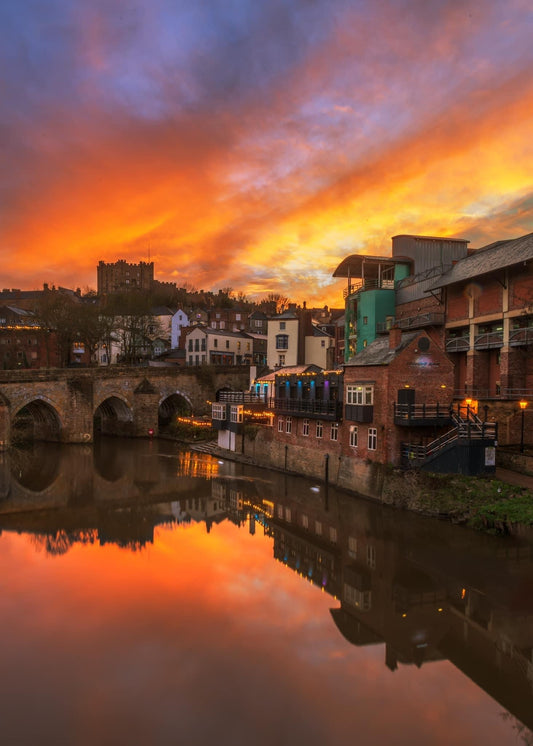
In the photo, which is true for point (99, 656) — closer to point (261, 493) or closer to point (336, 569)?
point (336, 569)

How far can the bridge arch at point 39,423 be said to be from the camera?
146 feet

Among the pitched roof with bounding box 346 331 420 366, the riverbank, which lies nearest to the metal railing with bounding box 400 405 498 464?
the riverbank

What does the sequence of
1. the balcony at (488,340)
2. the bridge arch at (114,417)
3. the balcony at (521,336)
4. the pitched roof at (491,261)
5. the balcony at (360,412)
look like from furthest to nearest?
the bridge arch at (114,417) → the balcony at (488,340) → the pitched roof at (491,261) → the balcony at (521,336) → the balcony at (360,412)

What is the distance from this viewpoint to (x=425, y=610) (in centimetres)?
1455

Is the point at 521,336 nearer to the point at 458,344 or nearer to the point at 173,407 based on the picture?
the point at 458,344

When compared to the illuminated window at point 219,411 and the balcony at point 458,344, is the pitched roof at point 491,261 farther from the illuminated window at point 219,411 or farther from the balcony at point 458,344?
the illuminated window at point 219,411

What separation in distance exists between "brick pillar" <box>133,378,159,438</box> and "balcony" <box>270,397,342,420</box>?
19152 millimetres

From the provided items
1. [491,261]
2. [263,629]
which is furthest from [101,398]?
[263,629]

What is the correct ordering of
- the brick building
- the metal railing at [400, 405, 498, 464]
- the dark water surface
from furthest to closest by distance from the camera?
the brick building < the metal railing at [400, 405, 498, 464] < the dark water surface

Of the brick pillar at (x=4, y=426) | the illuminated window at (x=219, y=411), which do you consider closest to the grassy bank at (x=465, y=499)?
the illuminated window at (x=219, y=411)

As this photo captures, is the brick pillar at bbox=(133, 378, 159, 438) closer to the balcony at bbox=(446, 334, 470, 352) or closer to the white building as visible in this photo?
the balcony at bbox=(446, 334, 470, 352)

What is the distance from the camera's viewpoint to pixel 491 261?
97.9 feet

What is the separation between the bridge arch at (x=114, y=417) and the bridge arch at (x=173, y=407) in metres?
4.25

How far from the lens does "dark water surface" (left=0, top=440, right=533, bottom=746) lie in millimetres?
9930
